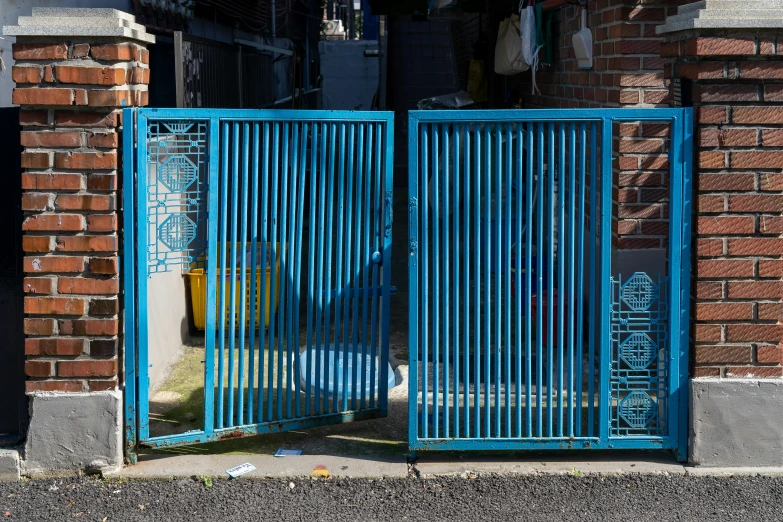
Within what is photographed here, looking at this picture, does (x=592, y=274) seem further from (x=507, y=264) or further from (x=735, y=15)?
(x=735, y=15)

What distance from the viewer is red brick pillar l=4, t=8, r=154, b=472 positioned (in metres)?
4.60

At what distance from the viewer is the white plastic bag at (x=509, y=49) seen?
29.8 feet

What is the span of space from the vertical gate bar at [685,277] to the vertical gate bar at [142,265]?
107 inches

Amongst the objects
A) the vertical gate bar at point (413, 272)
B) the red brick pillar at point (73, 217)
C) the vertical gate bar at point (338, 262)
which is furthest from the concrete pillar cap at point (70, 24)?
the vertical gate bar at point (413, 272)

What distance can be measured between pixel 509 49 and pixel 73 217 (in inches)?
221

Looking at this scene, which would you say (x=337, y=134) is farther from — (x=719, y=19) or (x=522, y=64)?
(x=522, y=64)

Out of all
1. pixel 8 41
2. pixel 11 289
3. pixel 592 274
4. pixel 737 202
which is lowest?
pixel 11 289

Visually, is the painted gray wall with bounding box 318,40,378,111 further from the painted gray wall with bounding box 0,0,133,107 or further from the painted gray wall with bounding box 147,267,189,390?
the painted gray wall with bounding box 0,0,133,107

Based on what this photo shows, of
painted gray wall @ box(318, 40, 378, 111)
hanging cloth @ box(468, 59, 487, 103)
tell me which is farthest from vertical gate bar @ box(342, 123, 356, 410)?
painted gray wall @ box(318, 40, 378, 111)

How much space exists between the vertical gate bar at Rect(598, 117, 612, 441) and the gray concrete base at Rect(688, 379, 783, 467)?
1.44 ft

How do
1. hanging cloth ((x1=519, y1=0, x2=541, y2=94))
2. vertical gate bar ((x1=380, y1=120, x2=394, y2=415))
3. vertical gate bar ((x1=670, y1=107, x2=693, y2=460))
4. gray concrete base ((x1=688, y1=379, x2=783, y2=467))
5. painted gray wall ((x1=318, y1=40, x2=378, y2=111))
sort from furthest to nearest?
1. painted gray wall ((x1=318, y1=40, x2=378, y2=111))
2. hanging cloth ((x1=519, y1=0, x2=541, y2=94))
3. vertical gate bar ((x1=380, y1=120, x2=394, y2=415))
4. gray concrete base ((x1=688, y1=379, x2=783, y2=467))
5. vertical gate bar ((x1=670, y1=107, x2=693, y2=460))

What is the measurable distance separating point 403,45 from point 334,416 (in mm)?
11923

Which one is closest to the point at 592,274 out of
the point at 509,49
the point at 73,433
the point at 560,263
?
the point at 560,263

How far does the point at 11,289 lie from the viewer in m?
4.90
